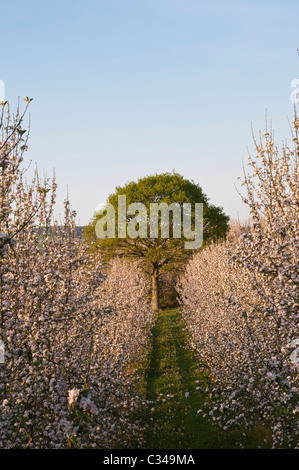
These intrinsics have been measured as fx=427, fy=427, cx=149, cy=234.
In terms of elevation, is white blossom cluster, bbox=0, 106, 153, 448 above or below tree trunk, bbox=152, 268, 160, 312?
above

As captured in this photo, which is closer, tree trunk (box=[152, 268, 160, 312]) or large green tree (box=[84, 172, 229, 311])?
large green tree (box=[84, 172, 229, 311])

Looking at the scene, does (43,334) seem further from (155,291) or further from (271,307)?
(155,291)

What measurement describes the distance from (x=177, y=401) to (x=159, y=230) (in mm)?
23386

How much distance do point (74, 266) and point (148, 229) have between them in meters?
26.8

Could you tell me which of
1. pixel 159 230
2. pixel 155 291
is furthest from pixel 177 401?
pixel 155 291

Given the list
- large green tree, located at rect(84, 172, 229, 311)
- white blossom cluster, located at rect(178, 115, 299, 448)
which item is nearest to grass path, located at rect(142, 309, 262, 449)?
white blossom cluster, located at rect(178, 115, 299, 448)

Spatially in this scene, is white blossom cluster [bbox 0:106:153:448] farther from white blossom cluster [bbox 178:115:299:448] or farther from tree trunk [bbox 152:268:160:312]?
tree trunk [bbox 152:268:160:312]

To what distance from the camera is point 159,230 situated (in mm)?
35219

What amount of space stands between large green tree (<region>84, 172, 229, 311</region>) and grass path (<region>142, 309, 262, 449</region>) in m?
14.0

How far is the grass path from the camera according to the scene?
9648 millimetres

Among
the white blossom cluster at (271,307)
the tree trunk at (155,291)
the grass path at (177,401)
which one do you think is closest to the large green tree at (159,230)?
the tree trunk at (155,291)

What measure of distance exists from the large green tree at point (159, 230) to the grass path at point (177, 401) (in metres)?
14.0

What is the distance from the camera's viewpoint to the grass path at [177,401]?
965cm
